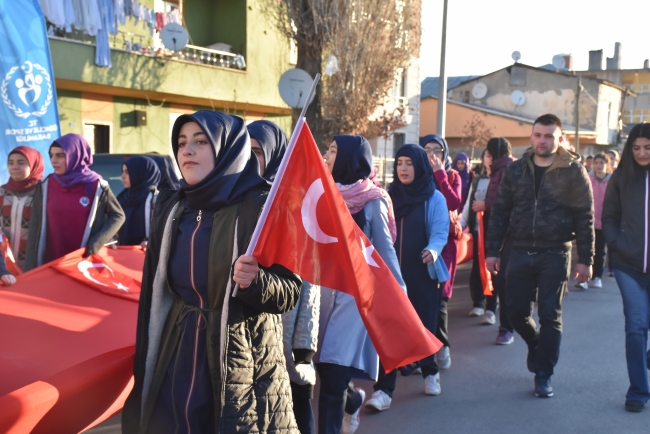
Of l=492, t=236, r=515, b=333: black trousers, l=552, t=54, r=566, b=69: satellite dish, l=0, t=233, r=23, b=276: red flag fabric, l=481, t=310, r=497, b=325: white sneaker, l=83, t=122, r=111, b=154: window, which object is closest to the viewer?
l=0, t=233, r=23, b=276: red flag fabric

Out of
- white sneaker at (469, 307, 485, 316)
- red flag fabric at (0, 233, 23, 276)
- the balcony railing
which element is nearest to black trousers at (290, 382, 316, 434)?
red flag fabric at (0, 233, 23, 276)

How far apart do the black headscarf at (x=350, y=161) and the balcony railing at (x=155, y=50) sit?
44.9 ft

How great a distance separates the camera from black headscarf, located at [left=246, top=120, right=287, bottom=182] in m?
3.88

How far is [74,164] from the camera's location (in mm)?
5875

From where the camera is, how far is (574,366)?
7.00 meters

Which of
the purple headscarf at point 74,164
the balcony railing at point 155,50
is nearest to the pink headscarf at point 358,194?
the purple headscarf at point 74,164

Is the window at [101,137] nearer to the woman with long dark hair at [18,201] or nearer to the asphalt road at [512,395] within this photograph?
the asphalt road at [512,395]

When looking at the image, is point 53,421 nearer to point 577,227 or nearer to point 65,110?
point 577,227

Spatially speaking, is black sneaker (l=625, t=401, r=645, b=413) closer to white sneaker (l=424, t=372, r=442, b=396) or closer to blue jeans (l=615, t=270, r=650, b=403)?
blue jeans (l=615, t=270, r=650, b=403)

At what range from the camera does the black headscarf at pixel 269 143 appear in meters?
3.88

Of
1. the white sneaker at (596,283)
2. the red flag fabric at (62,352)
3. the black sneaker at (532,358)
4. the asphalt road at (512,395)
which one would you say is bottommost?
the white sneaker at (596,283)

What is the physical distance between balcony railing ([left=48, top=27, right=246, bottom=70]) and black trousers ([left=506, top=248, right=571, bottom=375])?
547 inches

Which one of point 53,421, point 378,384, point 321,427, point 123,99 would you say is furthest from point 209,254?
point 123,99

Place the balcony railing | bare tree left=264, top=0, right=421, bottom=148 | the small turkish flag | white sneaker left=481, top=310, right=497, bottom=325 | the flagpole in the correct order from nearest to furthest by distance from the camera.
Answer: the flagpole → the small turkish flag → white sneaker left=481, top=310, right=497, bottom=325 → bare tree left=264, top=0, right=421, bottom=148 → the balcony railing
